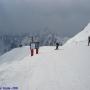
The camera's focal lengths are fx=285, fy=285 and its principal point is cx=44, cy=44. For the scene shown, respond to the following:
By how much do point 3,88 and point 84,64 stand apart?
10.7m

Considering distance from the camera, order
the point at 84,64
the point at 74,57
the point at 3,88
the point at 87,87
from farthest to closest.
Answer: the point at 74,57
the point at 84,64
the point at 3,88
the point at 87,87

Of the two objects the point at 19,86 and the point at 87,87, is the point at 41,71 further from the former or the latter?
the point at 87,87

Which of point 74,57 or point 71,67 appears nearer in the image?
point 71,67

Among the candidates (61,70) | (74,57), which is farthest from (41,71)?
(74,57)

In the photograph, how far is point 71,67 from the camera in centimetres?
3359

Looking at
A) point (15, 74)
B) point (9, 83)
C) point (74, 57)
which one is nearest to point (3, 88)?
point (9, 83)

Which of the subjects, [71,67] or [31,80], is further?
[71,67]

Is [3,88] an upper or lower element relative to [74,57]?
lower

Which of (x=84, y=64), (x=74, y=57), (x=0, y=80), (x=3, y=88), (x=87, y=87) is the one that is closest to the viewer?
(x=87, y=87)

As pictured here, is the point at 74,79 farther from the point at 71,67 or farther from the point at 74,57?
the point at 74,57

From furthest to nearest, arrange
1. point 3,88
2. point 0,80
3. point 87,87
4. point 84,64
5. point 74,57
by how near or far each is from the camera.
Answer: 1. point 74,57
2. point 84,64
3. point 0,80
4. point 3,88
5. point 87,87

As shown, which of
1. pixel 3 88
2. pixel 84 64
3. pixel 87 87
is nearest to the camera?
pixel 87 87

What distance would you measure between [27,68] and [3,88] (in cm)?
706

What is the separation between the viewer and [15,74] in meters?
33.8
